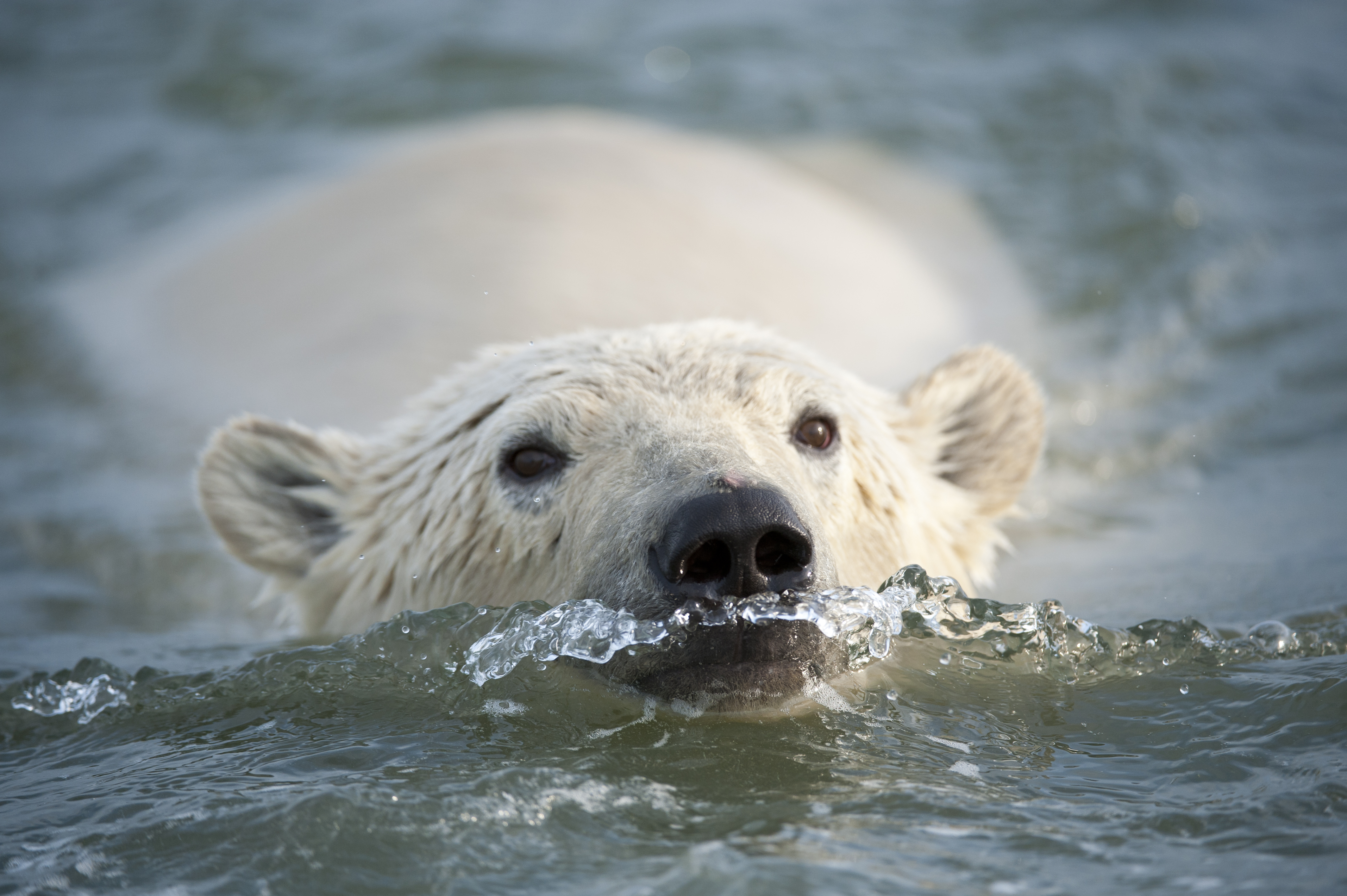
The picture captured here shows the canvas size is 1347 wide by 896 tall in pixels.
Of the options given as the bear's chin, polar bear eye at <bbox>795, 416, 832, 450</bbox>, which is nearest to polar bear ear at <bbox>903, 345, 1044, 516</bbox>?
polar bear eye at <bbox>795, 416, 832, 450</bbox>

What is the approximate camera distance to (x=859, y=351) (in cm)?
640

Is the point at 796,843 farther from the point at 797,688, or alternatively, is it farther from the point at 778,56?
the point at 778,56

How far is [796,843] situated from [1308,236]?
7.57 metres

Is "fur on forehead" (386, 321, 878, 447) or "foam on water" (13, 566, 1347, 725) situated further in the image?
"fur on forehead" (386, 321, 878, 447)

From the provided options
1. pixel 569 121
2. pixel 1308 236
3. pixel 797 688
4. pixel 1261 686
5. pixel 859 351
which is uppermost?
pixel 1308 236

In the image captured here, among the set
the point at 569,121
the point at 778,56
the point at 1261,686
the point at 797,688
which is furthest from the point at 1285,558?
the point at 778,56

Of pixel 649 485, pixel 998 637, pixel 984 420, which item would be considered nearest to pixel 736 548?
pixel 649 485

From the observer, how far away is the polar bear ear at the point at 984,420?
14.3 ft

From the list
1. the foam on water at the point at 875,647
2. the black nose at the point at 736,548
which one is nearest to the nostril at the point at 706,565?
the black nose at the point at 736,548

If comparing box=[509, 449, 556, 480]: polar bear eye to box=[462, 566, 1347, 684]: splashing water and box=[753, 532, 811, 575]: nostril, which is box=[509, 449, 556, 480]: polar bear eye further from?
box=[753, 532, 811, 575]: nostril

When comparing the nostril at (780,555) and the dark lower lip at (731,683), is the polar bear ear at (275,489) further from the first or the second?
the nostril at (780,555)

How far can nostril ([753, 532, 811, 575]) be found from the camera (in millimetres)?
2752

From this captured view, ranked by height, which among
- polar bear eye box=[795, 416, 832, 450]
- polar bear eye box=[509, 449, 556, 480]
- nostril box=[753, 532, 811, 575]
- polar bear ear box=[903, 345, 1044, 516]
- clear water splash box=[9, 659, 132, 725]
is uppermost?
polar bear ear box=[903, 345, 1044, 516]

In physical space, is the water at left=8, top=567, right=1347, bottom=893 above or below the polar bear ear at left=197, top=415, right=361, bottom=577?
below
